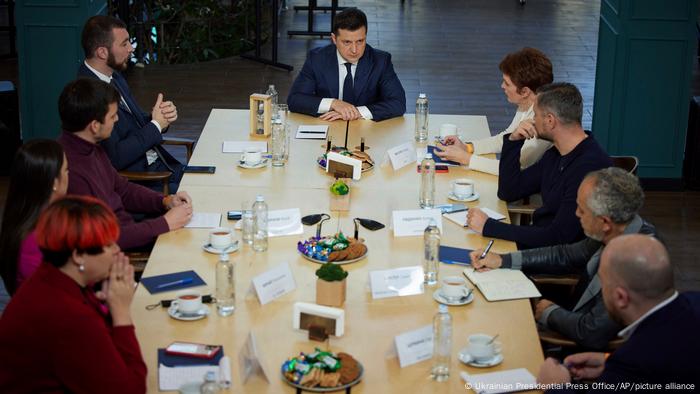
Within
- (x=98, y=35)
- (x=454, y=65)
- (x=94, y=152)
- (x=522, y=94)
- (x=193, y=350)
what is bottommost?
(x=454, y=65)

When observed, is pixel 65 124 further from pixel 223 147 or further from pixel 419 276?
pixel 419 276

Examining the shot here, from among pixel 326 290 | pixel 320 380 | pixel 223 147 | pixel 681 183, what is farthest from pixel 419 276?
pixel 681 183

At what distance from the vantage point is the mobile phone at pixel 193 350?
10.7 ft

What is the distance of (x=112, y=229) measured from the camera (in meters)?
3.00

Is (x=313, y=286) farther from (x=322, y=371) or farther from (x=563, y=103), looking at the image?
(x=563, y=103)

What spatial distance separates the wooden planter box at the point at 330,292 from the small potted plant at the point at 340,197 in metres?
1.01

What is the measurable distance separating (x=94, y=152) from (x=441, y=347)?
2.04 m

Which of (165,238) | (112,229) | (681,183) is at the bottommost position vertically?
(681,183)

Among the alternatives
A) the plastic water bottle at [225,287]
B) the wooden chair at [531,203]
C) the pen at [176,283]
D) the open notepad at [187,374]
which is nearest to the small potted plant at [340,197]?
the wooden chair at [531,203]

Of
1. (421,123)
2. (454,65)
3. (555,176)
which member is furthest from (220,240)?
(454,65)

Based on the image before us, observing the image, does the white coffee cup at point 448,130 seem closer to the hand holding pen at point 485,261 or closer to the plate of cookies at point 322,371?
the hand holding pen at point 485,261

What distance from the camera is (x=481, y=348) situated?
10.8 ft

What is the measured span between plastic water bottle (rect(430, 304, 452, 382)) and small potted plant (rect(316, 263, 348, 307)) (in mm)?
496

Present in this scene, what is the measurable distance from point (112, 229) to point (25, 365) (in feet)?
1.48
